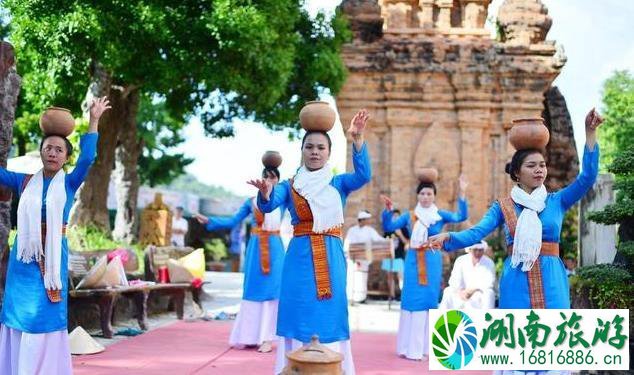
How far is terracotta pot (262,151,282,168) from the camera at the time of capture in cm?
737

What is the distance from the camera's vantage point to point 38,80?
36.0ft

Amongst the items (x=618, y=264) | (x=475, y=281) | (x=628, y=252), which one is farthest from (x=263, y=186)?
(x=475, y=281)

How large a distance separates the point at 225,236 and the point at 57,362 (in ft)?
70.8

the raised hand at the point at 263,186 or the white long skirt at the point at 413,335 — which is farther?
the white long skirt at the point at 413,335

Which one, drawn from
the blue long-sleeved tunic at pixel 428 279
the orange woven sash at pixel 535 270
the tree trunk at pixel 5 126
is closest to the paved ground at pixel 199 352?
the blue long-sleeved tunic at pixel 428 279

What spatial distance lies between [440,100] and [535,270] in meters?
9.03

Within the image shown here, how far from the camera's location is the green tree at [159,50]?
973 centimetres

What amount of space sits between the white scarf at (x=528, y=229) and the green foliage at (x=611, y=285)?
1673 millimetres

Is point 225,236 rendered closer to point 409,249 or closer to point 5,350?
point 409,249

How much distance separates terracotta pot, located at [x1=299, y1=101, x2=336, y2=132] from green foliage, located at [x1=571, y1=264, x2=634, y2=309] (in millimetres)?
2695

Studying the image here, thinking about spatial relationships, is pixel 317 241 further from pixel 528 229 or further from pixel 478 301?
pixel 478 301

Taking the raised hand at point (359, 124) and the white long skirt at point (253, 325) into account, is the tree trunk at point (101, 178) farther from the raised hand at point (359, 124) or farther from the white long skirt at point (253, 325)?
the raised hand at point (359, 124)

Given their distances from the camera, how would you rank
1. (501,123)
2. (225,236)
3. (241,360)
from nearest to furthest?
(241,360), (501,123), (225,236)

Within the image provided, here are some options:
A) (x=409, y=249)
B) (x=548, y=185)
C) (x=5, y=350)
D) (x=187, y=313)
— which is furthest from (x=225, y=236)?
(x=5, y=350)
